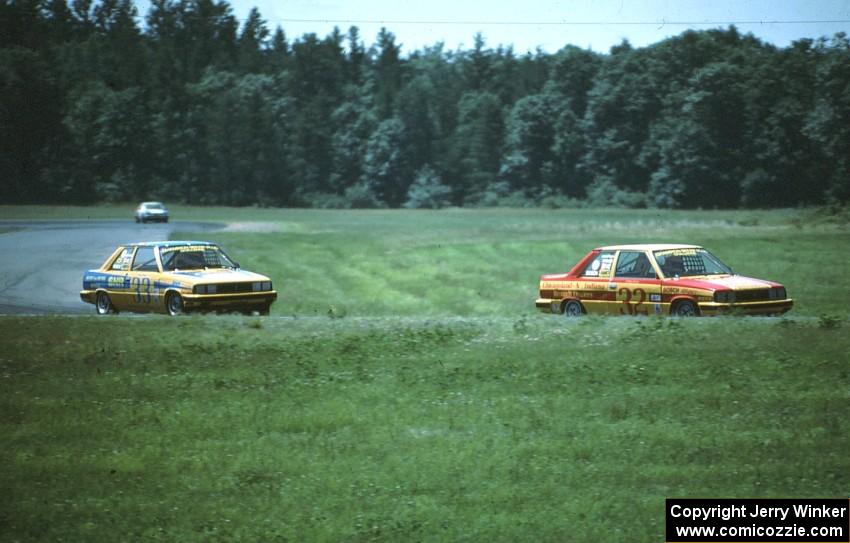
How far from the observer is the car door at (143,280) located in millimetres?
21234

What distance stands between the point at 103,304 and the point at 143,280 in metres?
1.63

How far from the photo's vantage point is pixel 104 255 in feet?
130

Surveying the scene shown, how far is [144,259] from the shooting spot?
21734 mm

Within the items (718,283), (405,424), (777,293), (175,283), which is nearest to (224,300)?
(175,283)

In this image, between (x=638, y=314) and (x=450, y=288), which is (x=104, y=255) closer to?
(x=450, y=288)

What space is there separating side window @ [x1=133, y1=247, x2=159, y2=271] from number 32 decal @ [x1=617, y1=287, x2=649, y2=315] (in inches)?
346

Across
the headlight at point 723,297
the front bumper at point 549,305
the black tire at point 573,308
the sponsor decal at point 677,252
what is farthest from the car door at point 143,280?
the headlight at point 723,297

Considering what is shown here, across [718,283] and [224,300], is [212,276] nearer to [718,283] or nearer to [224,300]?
[224,300]

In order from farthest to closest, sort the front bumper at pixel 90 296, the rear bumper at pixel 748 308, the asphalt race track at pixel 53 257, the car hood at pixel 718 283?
the asphalt race track at pixel 53 257, the front bumper at pixel 90 296, the car hood at pixel 718 283, the rear bumper at pixel 748 308

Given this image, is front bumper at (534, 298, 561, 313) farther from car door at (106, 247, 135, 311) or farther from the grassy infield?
car door at (106, 247, 135, 311)

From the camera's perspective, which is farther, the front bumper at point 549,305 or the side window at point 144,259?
the side window at point 144,259

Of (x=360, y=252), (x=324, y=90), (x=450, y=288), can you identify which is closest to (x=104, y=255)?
(x=360, y=252)

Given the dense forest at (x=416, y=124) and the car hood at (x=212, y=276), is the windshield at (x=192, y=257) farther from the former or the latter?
the dense forest at (x=416, y=124)

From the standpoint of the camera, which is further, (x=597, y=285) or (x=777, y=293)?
(x=597, y=285)
